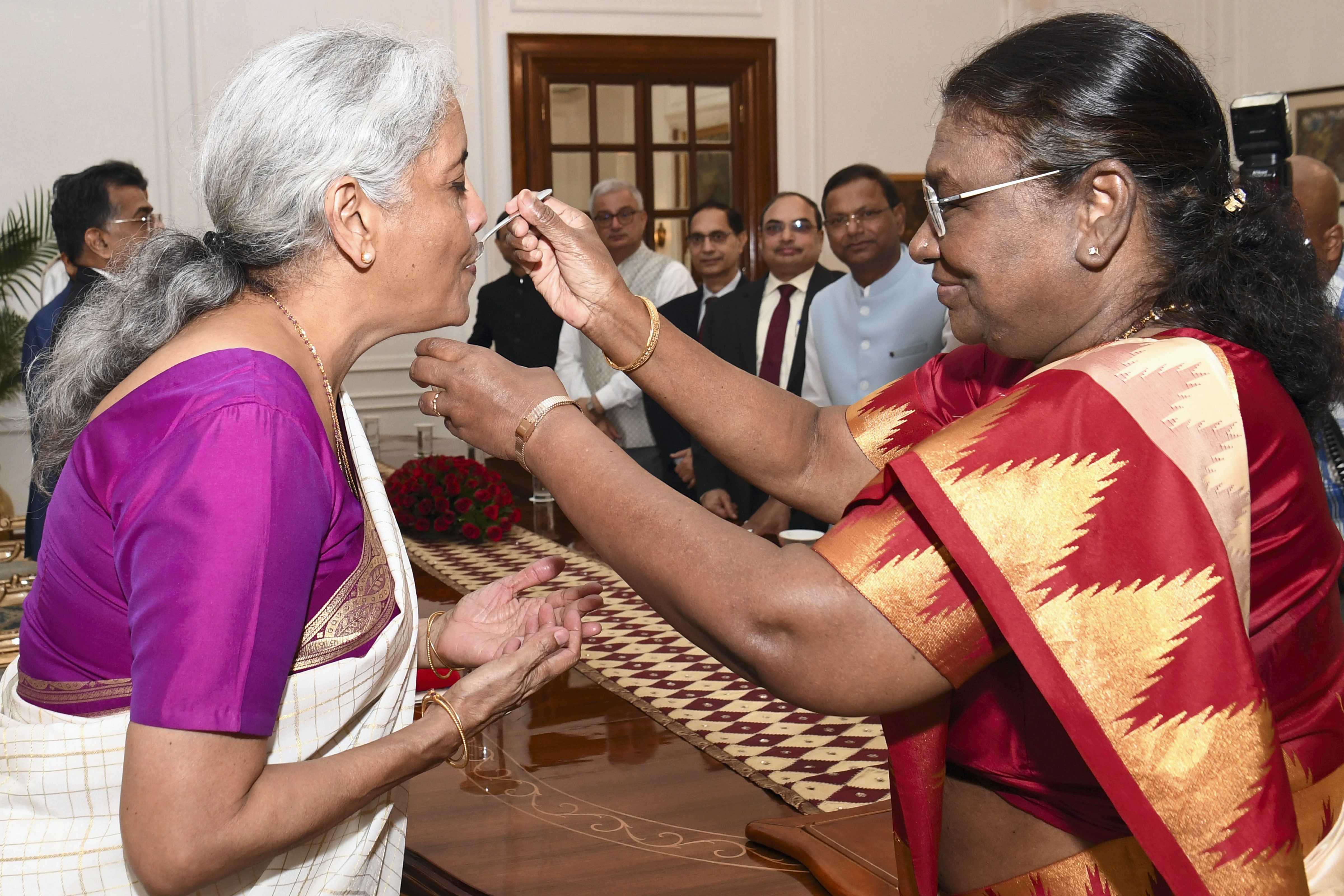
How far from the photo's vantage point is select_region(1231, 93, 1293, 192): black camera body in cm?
250

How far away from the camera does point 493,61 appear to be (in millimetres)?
7707

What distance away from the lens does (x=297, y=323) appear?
1.47 metres

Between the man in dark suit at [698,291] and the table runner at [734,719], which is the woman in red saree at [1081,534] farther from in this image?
the man in dark suit at [698,291]

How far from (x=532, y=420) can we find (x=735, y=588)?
1.15ft

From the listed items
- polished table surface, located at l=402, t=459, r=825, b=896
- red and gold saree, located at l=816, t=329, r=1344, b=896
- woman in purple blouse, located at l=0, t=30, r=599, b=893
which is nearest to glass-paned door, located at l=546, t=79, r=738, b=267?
polished table surface, located at l=402, t=459, r=825, b=896

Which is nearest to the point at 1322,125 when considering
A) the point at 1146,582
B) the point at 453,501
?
the point at 453,501

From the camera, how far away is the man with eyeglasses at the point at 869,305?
14.0 feet

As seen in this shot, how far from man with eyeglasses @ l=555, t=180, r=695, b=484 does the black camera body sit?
10.3 feet

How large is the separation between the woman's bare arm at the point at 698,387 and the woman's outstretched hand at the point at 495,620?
12.0 inches

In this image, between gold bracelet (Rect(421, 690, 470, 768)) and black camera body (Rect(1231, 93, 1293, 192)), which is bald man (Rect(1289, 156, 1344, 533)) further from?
gold bracelet (Rect(421, 690, 470, 768))

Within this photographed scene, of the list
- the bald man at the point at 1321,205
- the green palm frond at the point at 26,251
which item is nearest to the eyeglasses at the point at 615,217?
the green palm frond at the point at 26,251

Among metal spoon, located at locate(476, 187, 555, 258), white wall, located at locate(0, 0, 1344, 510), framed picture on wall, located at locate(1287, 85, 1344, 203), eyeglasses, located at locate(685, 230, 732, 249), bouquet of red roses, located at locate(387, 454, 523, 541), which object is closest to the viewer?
metal spoon, located at locate(476, 187, 555, 258)

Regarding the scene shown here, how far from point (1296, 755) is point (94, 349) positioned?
1.46 m

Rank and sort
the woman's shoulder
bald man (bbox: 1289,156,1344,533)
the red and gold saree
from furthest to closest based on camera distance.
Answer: bald man (bbox: 1289,156,1344,533)
the woman's shoulder
the red and gold saree
